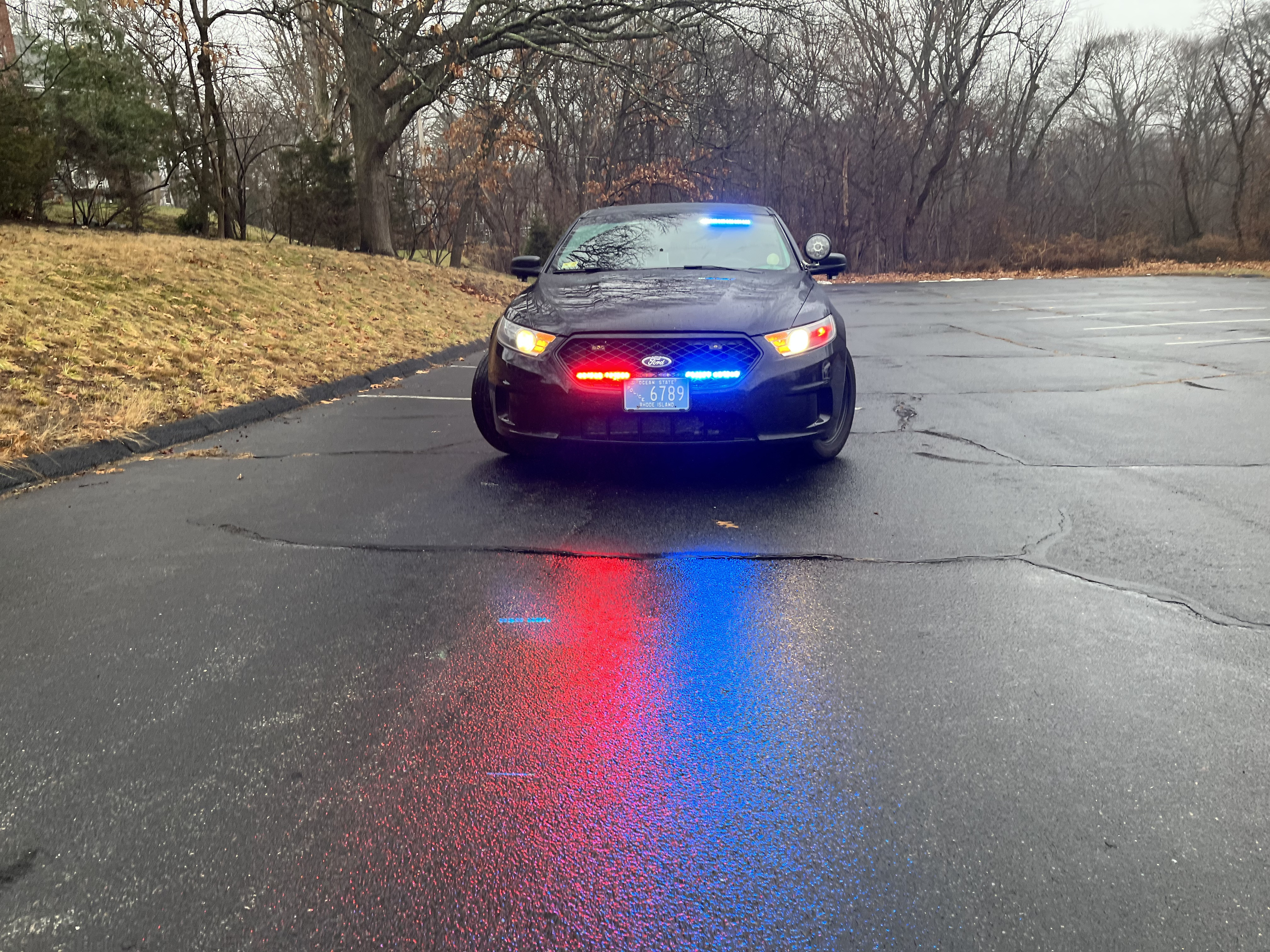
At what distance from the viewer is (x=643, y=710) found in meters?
2.78

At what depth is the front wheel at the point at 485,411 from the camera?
5818 mm

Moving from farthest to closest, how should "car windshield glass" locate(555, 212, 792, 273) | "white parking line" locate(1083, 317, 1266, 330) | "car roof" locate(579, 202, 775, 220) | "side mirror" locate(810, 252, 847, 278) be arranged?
"white parking line" locate(1083, 317, 1266, 330) → "car roof" locate(579, 202, 775, 220) → "side mirror" locate(810, 252, 847, 278) → "car windshield glass" locate(555, 212, 792, 273)

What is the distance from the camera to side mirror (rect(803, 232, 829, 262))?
283 inches

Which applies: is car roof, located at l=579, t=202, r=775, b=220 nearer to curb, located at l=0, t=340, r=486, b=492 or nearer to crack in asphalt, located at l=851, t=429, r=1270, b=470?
crack in asphalt, located at l=851, t=429, r=1270, b=470

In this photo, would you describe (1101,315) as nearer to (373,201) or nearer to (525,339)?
(525,339)

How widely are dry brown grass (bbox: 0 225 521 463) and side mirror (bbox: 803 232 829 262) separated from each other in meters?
4.81

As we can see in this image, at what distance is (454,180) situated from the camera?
35219 millimetres

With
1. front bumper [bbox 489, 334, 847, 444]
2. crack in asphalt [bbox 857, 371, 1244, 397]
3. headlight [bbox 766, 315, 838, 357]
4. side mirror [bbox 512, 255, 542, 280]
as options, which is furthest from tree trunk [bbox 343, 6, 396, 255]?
headlight [bbox 766, 315, 838, 357]

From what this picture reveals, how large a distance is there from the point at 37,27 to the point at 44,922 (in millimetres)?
24766

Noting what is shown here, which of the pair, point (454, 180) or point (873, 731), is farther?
point (454, 180)

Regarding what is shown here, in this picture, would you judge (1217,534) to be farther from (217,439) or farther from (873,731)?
(217,439)

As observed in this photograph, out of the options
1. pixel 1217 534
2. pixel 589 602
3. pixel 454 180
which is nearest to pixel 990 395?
pixel 1217 534

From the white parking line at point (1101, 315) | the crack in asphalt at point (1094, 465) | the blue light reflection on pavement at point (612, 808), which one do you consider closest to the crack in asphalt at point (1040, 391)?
the crack in asphalt at point (1094, 465)

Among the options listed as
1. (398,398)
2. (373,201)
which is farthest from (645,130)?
(398,398)
